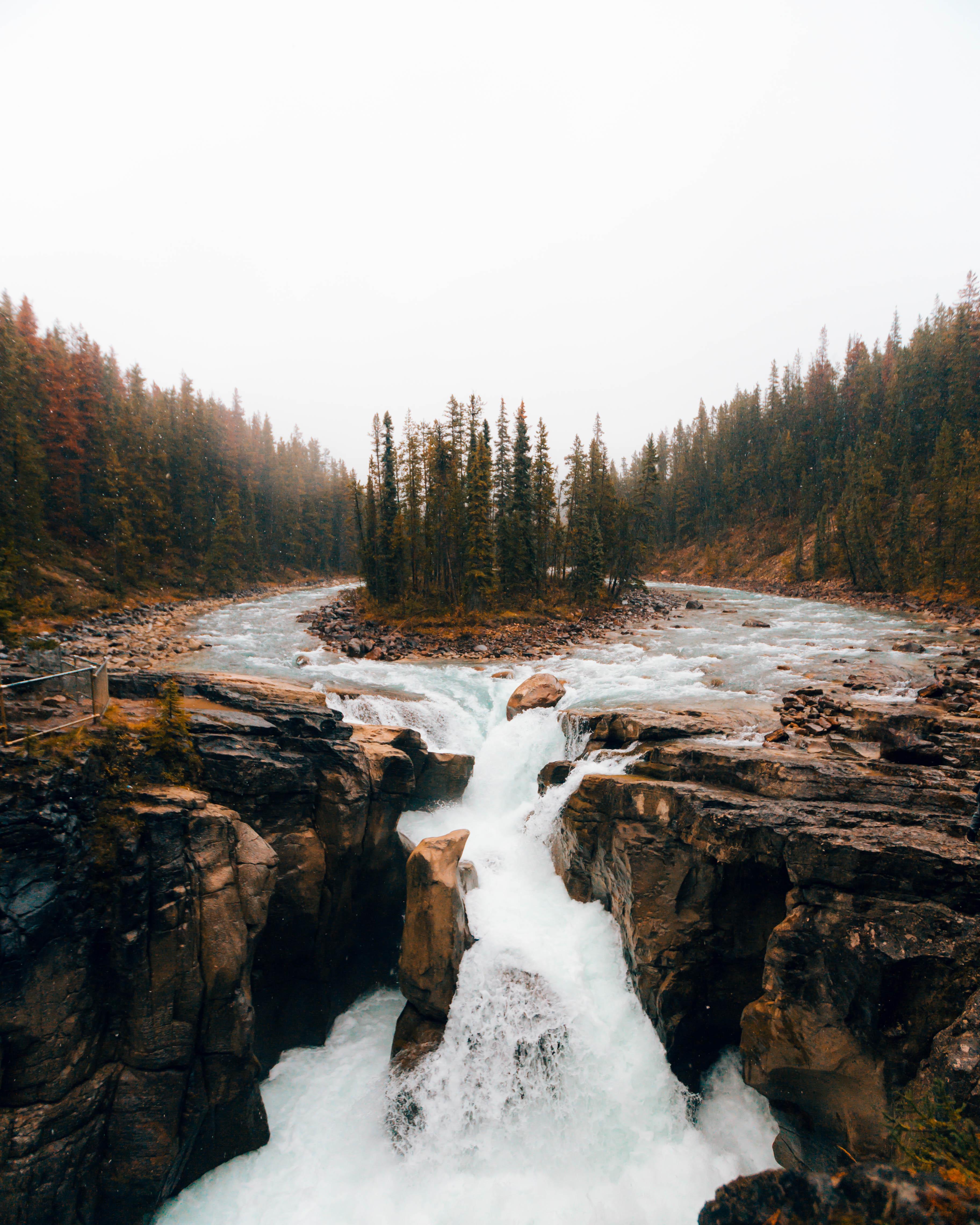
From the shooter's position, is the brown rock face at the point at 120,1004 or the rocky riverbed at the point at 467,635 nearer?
the brown rock face at the point at 120,1004

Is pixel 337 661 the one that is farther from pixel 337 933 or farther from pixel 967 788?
pixel 967 788

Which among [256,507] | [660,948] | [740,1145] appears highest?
[256,507]

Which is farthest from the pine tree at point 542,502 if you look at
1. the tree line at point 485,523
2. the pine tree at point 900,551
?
the pine tree at point 900,551

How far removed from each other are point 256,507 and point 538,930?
78347mm

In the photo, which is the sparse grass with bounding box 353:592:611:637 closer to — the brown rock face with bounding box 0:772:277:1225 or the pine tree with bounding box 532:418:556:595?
the pine tree with bounding box 532:418:556:595

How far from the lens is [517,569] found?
1766 inches

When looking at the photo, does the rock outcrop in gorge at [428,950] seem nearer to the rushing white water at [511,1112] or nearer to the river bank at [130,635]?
the rushing white water at [511,1112]

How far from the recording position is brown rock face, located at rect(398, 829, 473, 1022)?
973cm

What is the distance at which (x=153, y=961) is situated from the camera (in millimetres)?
7488

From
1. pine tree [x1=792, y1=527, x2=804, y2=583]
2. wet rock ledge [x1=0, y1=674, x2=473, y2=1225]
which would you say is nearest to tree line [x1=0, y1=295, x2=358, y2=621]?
wet rock ledge [x1=0, y1=674, x2=473, y2=1225]

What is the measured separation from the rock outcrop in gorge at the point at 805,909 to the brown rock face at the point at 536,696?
7.11 m

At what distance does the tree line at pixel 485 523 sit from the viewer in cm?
4184

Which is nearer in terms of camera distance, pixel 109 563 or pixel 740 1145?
pixel 740 1145

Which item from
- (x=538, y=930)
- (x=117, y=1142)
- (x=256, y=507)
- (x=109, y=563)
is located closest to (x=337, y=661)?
(x=538, y=930)
